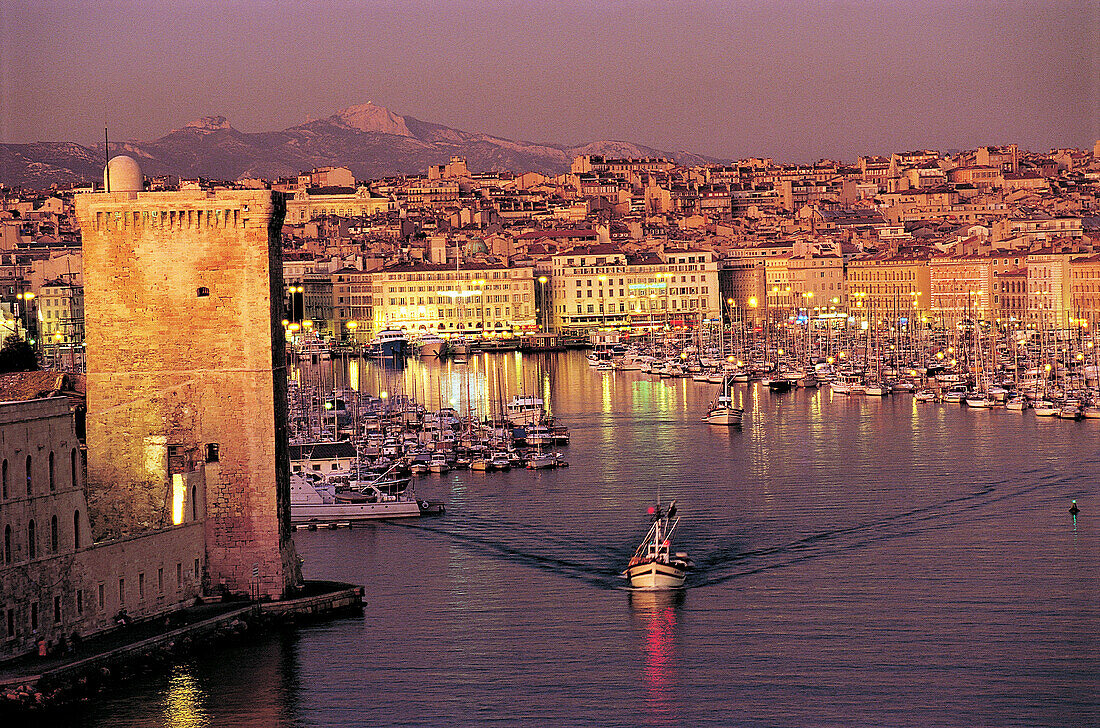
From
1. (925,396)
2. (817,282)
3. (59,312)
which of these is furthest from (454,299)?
(925,396)

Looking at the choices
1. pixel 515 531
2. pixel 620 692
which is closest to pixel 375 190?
pixel 515 531

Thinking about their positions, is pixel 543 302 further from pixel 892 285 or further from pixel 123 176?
pixel 123 176

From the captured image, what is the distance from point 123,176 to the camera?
832 inches

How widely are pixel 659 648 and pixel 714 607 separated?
2.29 metres

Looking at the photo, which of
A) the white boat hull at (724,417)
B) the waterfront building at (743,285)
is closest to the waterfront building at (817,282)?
the waterfront building at (743,285)

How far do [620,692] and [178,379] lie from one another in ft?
16.8

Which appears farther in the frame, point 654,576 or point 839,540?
point 839,540

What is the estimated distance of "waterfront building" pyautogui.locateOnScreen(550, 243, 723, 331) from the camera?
9950cm

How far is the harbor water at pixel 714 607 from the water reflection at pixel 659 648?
47 millimetres

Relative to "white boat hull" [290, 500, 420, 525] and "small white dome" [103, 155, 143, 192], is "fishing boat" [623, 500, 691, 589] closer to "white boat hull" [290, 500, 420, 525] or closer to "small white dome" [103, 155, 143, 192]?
"white boat hull" [290, 500, 420, 525]

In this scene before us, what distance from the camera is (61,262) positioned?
91.4 metres

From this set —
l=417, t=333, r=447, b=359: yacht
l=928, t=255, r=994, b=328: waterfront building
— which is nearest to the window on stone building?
l=417, t=333, r=447, b=359: yacht

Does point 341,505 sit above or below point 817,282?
below

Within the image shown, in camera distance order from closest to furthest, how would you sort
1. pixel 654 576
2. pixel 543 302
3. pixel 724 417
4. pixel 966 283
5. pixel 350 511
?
pixel 654 576, pixel 350 511, pixel 724 417, pixel 966 283, pixel 543 302
